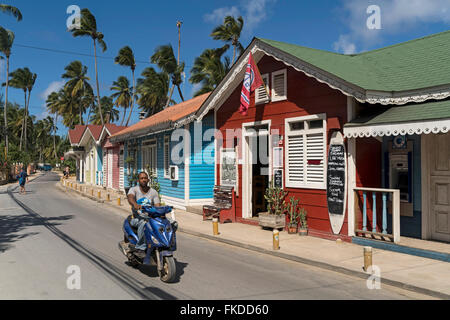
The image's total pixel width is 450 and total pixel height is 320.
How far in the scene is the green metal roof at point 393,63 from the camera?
30.6 feet

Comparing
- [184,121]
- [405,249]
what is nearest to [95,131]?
[184,121]

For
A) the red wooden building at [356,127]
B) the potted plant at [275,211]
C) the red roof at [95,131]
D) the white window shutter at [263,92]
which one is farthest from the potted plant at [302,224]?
the red roof at [95,131]

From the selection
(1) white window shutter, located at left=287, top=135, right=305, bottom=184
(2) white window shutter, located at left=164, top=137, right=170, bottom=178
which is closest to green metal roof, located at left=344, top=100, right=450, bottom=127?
(1) white window shutter, located at left=287, top=135, right=305, bottom=184

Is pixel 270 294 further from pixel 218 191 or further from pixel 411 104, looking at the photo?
pixel 218 191

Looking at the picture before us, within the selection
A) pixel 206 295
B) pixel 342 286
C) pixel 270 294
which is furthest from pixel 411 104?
pixel 206 295

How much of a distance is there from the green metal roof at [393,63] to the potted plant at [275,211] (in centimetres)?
373

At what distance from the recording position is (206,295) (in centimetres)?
580

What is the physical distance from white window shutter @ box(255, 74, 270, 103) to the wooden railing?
14.0ft

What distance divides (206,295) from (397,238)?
16.8ft

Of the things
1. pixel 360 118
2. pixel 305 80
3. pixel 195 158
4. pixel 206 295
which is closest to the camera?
pixel 206 295

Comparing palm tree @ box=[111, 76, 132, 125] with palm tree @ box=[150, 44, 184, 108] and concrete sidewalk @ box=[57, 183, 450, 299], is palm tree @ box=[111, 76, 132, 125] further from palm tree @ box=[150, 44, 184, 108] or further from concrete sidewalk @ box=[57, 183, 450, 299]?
concrete sidewalk @ box=[57, 183, 450, 299]

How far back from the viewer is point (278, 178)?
38.6 feet

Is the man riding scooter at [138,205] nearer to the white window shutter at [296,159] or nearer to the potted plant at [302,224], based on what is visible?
the potted plant at [302,224]

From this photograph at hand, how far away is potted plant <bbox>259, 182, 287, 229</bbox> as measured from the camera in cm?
1130
